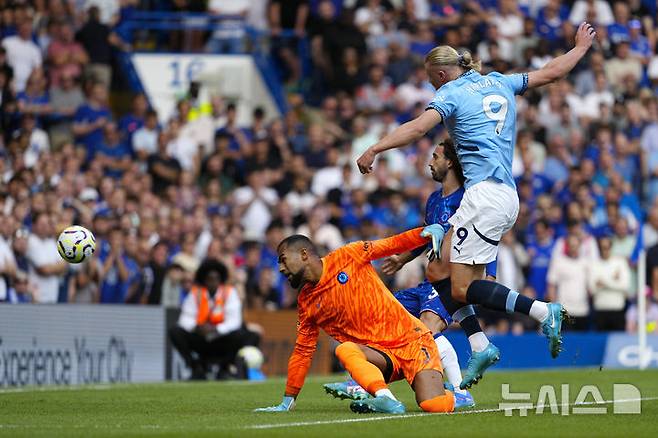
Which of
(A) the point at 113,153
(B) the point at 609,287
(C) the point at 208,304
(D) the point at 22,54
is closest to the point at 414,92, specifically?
(B) the point at 609,287

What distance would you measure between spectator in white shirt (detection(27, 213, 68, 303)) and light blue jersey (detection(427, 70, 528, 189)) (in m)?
8.08

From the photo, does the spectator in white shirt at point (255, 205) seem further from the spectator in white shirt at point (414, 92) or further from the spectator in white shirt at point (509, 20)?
the spectator in white shirt at point (509, 20)

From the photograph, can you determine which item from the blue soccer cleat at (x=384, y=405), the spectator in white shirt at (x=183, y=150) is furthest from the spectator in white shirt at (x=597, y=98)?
the blue soccer cleat at (x=384, y=405)

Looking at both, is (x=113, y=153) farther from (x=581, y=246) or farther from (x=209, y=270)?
(x=581, y=246)

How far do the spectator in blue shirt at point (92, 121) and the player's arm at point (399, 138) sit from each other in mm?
12266

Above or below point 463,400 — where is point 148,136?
above

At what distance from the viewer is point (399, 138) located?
32.0 ft

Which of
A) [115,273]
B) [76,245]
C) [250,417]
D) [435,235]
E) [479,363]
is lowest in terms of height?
[250,417]

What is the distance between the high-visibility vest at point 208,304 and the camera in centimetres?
1800

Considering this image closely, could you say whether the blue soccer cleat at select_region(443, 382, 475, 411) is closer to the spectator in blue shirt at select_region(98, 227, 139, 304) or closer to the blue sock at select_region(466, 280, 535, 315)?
the blue sock at select_region(466, 280, 535, 315)

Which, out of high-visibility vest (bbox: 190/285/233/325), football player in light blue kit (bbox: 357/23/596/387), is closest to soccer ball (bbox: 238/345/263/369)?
high-visibility vest (bbox: 190/285/233/325)

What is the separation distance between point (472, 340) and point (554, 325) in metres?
1.10

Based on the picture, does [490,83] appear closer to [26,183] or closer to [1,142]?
[26,183]

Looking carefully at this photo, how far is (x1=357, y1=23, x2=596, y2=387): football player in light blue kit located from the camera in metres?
10.4
